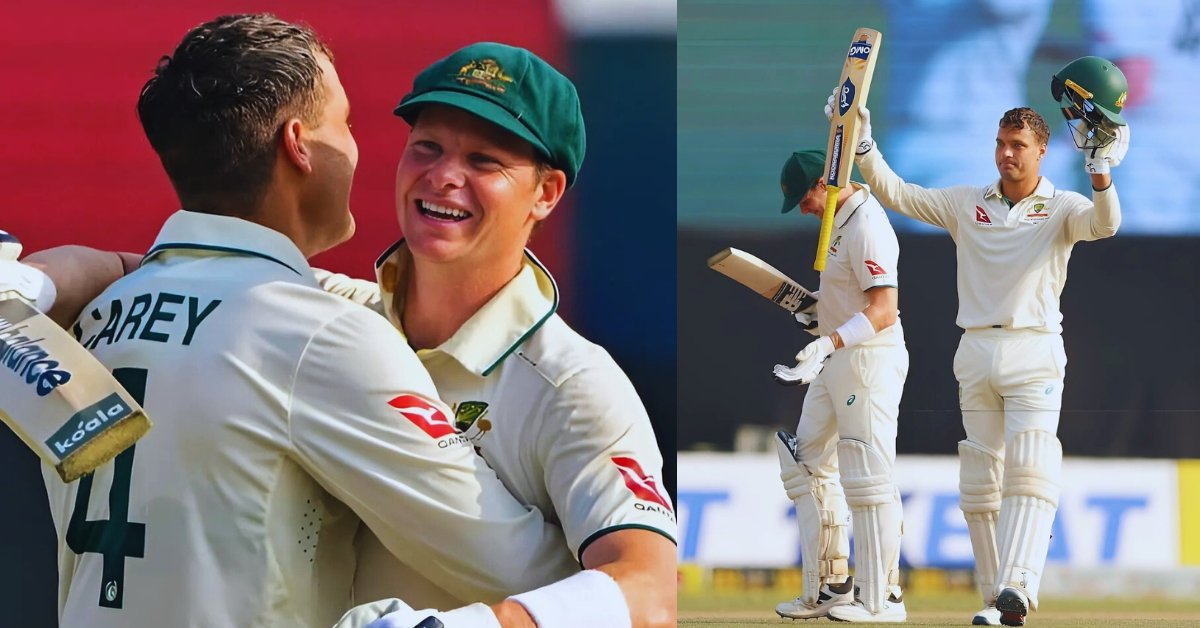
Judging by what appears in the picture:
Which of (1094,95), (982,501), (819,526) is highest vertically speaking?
(1094,95)

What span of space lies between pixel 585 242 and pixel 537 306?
0.28 m

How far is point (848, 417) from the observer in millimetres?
5691

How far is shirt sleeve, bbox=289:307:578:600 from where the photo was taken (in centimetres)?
162

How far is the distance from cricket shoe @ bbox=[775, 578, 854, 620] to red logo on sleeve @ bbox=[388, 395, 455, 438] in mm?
4344

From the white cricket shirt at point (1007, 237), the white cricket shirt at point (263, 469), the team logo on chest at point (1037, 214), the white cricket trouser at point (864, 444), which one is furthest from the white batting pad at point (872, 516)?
the white cricket shirt at point (263, 469)

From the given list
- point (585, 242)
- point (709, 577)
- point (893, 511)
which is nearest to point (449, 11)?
point (585, 242)

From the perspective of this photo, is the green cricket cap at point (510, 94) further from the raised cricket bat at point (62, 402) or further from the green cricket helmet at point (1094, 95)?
the green cricket helmet at point (1094, 95)

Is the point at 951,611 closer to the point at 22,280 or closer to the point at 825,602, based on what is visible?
the point at 825,602

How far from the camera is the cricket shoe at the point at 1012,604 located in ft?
17.5

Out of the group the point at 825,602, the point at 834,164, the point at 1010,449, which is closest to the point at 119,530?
the point at 834,164

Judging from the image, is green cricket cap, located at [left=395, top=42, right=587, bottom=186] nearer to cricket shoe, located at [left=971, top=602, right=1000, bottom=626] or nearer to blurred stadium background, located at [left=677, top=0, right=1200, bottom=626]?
cricket shoe, located at [left=971, top=602, right=1000, bottom=626]

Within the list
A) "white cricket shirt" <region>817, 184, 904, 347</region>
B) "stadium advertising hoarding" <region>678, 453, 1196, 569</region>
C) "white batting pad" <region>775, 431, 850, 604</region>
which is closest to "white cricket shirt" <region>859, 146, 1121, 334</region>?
"white cricket shirt" <region>817, 184, 904, 347</region>

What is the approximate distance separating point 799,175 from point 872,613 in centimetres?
170

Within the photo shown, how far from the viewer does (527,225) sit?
76.2 inches
